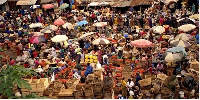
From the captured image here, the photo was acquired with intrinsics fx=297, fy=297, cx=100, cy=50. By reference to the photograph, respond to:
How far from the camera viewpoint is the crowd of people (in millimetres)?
14336

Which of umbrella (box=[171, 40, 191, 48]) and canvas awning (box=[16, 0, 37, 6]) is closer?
umbrella (box=[171, 40, 191, 48])

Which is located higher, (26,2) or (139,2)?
(26,2)

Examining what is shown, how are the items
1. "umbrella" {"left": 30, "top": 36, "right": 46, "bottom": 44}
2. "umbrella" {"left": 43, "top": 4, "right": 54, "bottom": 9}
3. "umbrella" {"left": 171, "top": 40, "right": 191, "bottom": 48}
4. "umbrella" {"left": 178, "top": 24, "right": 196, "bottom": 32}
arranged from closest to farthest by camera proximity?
"umbrella" {"left": 171, "top": 40, "right": 191, "bottom": 48}, "umbrella" {"left": 178, "top": 24, "right": 196, "bottom": 32}, "umbrella" {"left": 30, "top": 36, "right": 46, "bottom": 44}, "umbrella" {"left": 43, "top": 4, "right": 54, "bottom": 9}

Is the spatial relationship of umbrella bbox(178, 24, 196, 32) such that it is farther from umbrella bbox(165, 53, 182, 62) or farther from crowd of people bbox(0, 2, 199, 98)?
umbrella bbox(165, 53, 182, 62)

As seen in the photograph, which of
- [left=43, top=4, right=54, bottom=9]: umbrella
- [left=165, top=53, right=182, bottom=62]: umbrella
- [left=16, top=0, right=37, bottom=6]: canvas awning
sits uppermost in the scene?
[left=16, top=0, right=37, bottom=6]: canvas awning

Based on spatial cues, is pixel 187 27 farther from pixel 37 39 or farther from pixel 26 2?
pixel 26 2

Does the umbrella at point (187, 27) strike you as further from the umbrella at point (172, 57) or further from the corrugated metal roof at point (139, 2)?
the corrugated metal roof at point (139, 2)

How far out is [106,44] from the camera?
55.5 feet

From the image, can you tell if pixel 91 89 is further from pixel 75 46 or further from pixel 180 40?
pixel 75 46

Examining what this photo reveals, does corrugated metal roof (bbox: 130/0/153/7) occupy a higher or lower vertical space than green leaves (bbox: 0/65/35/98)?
higher

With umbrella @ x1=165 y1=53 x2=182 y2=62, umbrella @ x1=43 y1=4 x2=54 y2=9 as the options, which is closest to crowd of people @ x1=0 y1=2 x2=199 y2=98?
umbrella @ x1=165 y1=53 x2=182 y2=62

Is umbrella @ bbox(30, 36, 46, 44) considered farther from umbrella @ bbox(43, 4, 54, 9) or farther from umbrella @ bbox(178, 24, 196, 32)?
umbrella @ bbox(43, 4, 54, 9)

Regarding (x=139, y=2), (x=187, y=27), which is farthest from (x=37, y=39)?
(x=139, y=2)

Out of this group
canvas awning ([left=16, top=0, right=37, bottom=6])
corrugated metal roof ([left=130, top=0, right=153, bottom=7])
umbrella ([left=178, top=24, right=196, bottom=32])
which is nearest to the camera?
umbrella ([left=178, top=24, right=196, bottom=32])
